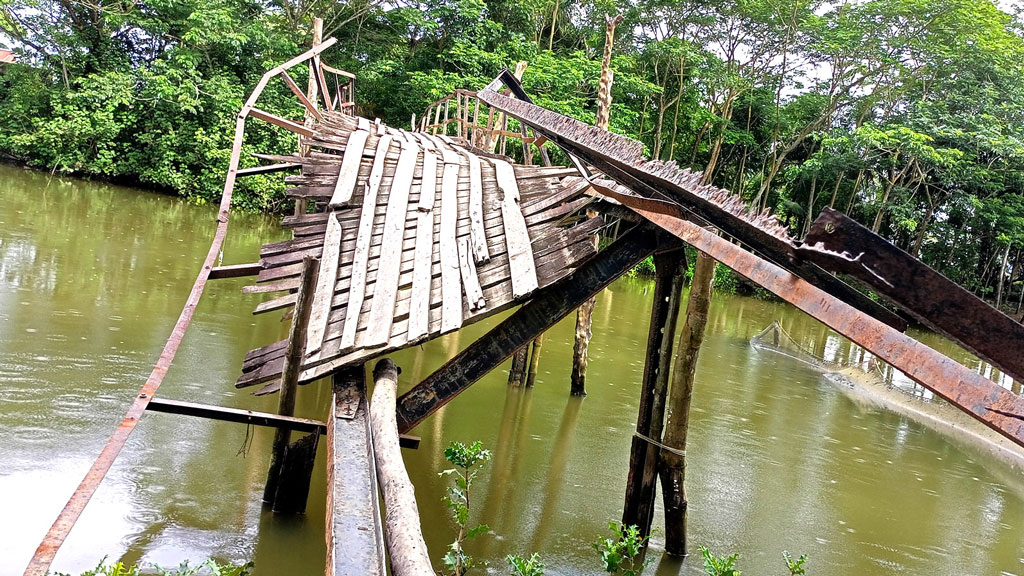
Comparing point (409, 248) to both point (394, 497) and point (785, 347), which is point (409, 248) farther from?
point (785, 347)

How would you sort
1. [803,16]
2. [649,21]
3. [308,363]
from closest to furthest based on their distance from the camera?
[308,363]
[803,16]
[649,21]

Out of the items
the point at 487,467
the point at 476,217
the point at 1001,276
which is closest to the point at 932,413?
the point at 487,467

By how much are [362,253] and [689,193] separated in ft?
7.04

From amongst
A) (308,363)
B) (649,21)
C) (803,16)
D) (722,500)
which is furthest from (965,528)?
(649,21)

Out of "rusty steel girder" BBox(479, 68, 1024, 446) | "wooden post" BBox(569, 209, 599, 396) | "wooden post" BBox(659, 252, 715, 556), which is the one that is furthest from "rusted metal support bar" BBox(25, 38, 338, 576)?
"wooden post" BBox(569, 209, 599, 396)

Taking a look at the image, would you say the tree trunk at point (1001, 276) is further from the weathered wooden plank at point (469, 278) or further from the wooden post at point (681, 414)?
the weathered wooden plank at point (469, 278)

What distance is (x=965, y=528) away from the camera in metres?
6.22

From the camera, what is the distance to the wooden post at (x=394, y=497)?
81.4 inches

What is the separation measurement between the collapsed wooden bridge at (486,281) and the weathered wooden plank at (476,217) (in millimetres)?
21

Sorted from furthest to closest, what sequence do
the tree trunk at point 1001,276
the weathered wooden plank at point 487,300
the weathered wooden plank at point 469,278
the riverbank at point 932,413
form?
1. the tree trunk at point 1001,276
2. the riverbank at point 932,413
3. the weathered wooden plank at point 469,278
4. the weathered wooden plank at point 487,300

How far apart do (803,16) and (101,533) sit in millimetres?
20999

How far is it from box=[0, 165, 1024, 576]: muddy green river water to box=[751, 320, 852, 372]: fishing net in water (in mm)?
1818

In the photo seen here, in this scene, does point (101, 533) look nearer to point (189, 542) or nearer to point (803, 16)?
point (189, 542)

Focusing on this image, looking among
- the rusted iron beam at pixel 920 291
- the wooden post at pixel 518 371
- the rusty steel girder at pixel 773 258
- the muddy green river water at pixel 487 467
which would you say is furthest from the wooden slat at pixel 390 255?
the wooden post at pixel 518 371
